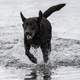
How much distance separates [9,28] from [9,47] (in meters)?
3.08

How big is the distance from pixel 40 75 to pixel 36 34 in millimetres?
1387

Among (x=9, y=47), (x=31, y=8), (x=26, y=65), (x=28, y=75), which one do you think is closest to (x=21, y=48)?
Result: (x=9, y=47)

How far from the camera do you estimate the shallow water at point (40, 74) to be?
41.5 feet

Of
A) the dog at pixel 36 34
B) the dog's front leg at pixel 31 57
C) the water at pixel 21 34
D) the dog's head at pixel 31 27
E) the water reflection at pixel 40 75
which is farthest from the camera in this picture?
the dog's front leg at pixel 31 57

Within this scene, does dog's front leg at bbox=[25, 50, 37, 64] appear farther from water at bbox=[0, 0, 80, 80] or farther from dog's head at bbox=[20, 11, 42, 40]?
dog's head at bbox=[20, 11, 42, 40]

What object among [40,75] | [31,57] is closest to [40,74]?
[40,75]

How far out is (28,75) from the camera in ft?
42.7

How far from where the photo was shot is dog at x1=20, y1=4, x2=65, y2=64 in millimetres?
13716

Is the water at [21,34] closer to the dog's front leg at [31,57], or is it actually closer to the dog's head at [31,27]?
the dog's front leg at [31,57]

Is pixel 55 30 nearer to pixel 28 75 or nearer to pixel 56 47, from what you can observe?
pixel 56 47

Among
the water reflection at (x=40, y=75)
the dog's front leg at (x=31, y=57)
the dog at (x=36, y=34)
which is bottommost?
the water reflection at (x=40, y=75)

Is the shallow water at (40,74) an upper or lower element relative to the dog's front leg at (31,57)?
lower

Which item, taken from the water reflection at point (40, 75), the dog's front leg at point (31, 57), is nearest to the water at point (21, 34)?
the water reflection at point (40, 75)

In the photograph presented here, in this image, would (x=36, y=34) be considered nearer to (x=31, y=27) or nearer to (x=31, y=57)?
(x=31, y=27)
